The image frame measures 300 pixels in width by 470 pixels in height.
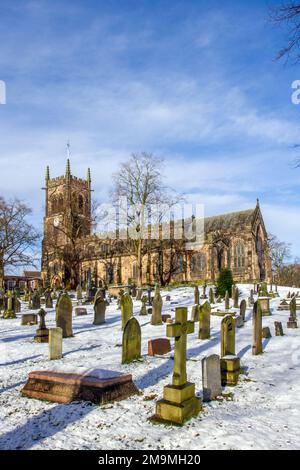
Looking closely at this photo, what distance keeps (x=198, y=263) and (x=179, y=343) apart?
41.8m

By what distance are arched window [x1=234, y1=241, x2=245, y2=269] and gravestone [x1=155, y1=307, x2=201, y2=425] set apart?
4117 cm

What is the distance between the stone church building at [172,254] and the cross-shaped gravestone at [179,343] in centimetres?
3388

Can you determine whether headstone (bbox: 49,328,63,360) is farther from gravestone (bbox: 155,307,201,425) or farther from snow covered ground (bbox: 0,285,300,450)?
gravestone (bbox: 155,307,201,425)

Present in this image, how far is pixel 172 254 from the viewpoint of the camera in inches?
1807

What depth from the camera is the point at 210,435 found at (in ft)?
14.8

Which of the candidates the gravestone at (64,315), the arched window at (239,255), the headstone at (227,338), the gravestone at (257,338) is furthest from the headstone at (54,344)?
the arched window at (239,255)

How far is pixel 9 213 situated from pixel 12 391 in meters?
34.1

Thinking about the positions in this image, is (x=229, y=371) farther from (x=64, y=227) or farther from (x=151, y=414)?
(x=64, y=227)

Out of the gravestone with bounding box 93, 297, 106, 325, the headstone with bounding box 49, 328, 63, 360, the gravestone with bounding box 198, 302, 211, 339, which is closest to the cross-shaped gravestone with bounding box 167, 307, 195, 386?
the headstone with bounding box 49, 328, 63, 360

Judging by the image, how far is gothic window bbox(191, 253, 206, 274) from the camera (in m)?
46.2

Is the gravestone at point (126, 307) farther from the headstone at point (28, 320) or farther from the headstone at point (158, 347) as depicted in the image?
the headstone at point (28, 320)

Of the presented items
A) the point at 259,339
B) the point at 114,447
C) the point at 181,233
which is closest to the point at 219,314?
the point at 259,339

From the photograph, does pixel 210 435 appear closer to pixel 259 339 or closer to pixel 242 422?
pixel 242 422

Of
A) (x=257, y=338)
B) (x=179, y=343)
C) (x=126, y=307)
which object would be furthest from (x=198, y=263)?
(x=179, y=343)
